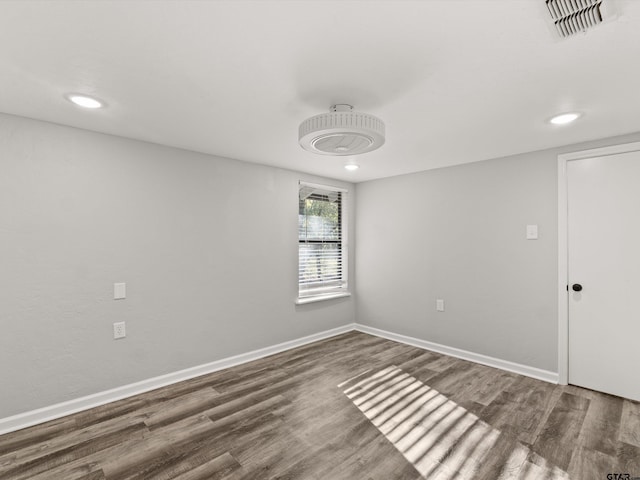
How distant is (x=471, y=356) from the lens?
11.8 ft

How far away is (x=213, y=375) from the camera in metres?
3.21

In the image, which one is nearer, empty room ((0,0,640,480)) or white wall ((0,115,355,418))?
empty room ((0,0,640,480))

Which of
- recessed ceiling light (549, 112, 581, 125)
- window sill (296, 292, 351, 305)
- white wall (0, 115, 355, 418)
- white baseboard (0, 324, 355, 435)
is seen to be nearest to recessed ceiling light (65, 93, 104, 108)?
white wall (0, 115, 355, 418)

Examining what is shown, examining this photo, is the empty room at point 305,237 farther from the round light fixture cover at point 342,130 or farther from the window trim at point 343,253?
the window trim at point 343,253

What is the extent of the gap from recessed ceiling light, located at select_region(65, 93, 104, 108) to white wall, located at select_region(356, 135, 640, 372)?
339cm

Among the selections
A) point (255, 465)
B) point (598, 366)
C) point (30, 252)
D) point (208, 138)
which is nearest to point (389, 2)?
point (208, 138)

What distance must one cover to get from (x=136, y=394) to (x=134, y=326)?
23.4 inches

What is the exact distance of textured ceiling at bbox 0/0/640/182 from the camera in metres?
1.31

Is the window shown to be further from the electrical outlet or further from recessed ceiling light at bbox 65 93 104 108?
recessed ceiling light at bbox 65 93 104 108

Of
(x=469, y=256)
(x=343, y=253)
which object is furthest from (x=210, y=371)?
(x=469, y=256)

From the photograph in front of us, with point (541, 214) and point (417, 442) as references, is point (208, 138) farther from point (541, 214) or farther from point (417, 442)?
point (541, 214)

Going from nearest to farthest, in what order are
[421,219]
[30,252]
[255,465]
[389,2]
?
[389,2] < [255,465] < [30,252] < [421,219]

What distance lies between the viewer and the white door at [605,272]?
268 cm

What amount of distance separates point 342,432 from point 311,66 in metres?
2.34
